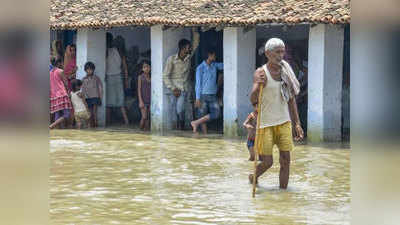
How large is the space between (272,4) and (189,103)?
3.26 m

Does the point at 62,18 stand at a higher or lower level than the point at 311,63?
higher

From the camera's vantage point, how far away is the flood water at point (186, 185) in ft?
24.2

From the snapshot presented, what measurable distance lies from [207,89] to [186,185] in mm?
6930

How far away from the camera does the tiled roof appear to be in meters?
14.5

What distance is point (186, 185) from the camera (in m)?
9.55

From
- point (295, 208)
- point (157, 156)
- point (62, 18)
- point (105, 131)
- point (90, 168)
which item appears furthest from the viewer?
point (62, 18)

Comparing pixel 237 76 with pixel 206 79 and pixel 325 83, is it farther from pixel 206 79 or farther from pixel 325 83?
pixel 325 83

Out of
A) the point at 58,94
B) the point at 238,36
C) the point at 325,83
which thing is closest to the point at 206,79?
the point at 238,36

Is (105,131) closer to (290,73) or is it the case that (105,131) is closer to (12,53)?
(290,73)

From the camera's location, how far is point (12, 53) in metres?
1.89

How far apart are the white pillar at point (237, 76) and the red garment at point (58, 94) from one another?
3.93 m

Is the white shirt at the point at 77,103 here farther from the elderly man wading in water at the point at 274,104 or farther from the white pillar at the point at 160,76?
the elderly man wading in water at the point at 274,104

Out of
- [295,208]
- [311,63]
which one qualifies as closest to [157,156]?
[311,63]

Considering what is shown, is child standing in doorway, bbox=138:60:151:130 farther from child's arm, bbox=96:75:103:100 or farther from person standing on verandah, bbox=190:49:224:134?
person standing on verandah, bbox=190:49:224:134
